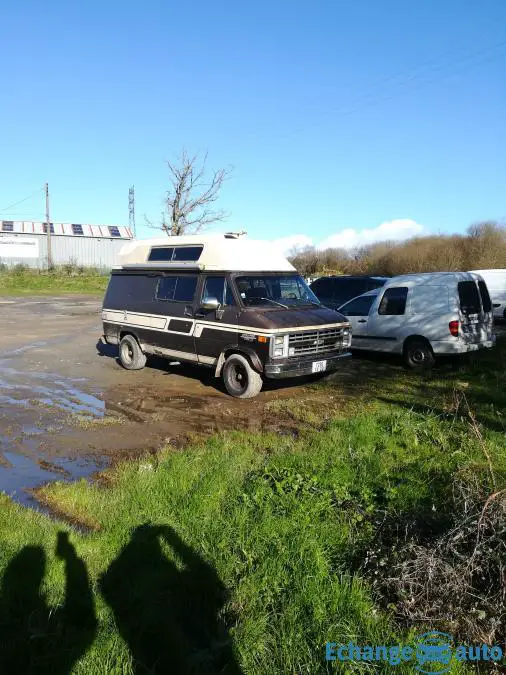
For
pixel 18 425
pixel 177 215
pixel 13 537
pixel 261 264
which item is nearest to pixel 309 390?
pixel 261 264

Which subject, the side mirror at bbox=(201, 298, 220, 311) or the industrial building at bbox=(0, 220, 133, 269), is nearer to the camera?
the side mirror at bbox=(201, 298, 220, 311)

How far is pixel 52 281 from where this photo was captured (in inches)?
1745

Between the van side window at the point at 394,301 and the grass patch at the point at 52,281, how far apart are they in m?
32.3

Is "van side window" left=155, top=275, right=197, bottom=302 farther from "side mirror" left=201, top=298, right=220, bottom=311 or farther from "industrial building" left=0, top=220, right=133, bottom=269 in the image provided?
"industrial building" left=0, top=220, right=133, bottom=269

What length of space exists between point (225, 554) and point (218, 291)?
628cm

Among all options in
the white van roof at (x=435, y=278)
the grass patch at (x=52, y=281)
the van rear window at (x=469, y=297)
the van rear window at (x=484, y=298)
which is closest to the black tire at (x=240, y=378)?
the white van roof at (x=435, y=278)

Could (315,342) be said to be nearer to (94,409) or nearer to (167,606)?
(94,409)

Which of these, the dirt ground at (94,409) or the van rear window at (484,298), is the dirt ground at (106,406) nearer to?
the dirt ground at (94,409)

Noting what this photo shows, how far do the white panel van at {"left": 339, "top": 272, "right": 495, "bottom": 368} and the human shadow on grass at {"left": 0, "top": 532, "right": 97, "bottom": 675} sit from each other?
876 centimetres

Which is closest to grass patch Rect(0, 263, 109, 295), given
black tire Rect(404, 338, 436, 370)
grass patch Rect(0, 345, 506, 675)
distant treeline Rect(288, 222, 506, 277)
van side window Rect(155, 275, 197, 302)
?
distant treeline Rect(288, 222, 506, 277)

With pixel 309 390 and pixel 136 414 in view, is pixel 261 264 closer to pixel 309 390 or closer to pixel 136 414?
pixel 309 390

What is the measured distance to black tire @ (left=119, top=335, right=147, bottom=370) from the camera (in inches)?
459

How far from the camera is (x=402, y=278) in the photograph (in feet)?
38.7

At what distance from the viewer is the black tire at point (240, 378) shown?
8.98 m
